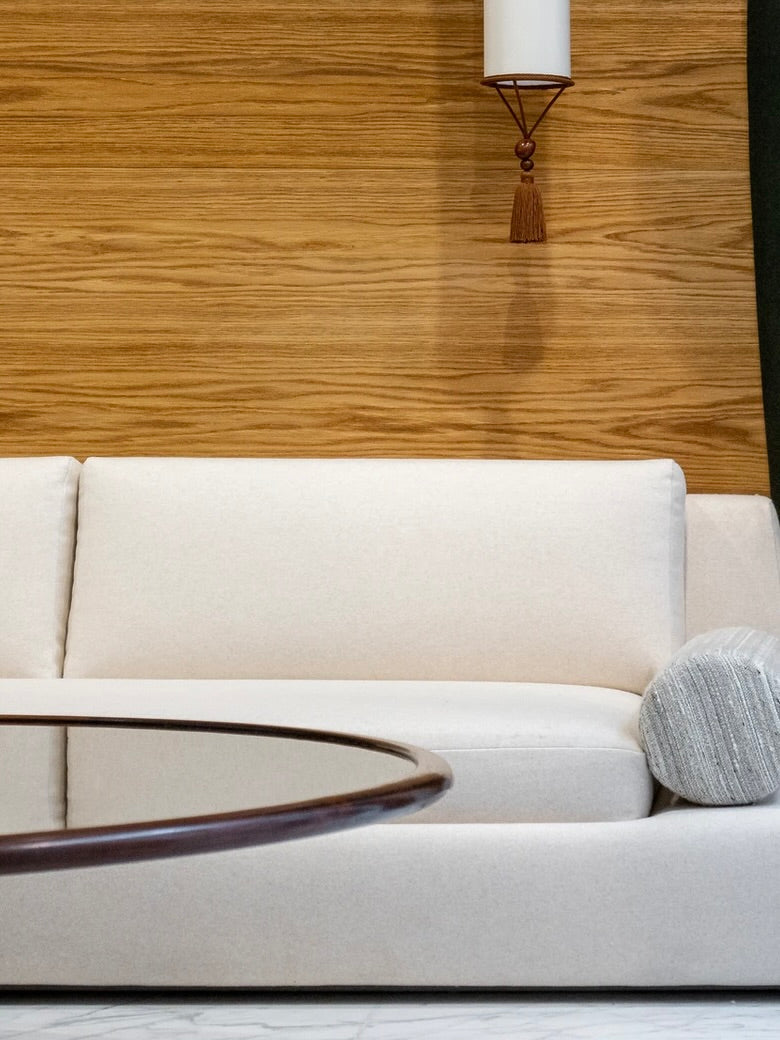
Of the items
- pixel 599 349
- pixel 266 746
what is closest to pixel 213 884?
pixel 266 746

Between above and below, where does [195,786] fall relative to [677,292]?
below

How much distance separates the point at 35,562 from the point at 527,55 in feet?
4.35

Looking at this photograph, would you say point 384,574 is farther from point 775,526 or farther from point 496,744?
point 775,526

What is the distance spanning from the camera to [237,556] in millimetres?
2492

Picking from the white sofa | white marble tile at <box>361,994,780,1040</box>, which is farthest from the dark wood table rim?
white marble tile at <box>361,994,780,1040</box>

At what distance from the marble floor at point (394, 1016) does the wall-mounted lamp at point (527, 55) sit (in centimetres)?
147

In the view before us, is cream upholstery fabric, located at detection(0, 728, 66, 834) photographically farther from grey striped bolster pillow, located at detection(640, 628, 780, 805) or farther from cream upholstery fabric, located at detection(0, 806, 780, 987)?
grey striped bolster pillow, located at detection(640, 628, 780, 805)

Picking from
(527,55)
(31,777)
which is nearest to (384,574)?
(527,55)

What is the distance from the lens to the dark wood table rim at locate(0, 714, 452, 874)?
27.1 inches

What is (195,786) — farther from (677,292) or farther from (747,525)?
(677,292)

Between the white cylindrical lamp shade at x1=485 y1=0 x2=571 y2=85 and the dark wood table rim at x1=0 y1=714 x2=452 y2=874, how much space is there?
2050 mm

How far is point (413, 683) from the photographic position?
7.68 feet

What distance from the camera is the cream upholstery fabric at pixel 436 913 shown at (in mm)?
1949

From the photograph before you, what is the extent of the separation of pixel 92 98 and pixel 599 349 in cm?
118
